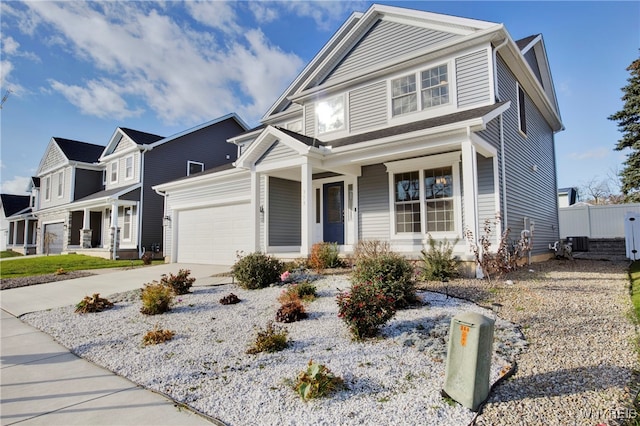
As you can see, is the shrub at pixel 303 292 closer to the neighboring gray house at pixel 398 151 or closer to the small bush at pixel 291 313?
the small bush at pixel 291 313

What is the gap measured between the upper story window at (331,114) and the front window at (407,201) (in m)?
2.72

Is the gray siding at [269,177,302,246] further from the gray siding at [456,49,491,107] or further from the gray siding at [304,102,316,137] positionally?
the gray siding at [456,49,491,107]

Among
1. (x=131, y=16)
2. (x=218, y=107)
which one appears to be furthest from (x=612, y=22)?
(x=218, y=107)

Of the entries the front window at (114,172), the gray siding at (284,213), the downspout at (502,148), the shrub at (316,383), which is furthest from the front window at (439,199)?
the front window at (114,172)

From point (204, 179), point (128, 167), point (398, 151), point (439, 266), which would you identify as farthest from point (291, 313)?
point (128, 167)

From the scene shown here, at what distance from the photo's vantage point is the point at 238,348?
433 cm

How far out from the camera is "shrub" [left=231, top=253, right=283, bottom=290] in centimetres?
758

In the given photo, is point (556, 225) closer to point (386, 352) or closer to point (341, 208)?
point (341, 208)

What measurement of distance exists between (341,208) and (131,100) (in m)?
12.7

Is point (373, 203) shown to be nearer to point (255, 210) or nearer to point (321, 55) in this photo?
point (255, 210)

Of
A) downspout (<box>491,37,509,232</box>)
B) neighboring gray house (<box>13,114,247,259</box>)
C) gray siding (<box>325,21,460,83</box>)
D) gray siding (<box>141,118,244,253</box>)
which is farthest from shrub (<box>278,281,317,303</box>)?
gray siding (<box>141,118,244,253</box>)

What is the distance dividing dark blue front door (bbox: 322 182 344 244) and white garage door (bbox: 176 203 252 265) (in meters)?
2.70

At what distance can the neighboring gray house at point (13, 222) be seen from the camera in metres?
31.4

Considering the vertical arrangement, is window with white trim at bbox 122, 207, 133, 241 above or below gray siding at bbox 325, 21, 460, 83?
below
